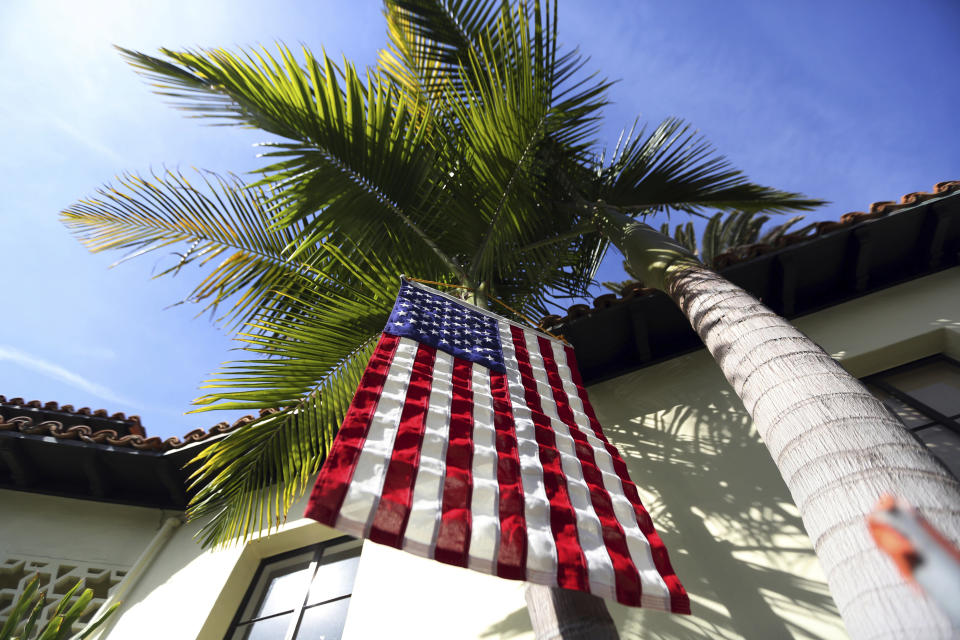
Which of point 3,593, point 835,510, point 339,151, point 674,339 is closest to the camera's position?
point 835,510

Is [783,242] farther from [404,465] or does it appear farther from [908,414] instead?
[404,465]

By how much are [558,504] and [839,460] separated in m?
0.97

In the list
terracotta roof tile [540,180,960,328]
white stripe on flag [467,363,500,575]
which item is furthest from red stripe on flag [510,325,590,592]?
terracotta roof tile [540,180,960,328]

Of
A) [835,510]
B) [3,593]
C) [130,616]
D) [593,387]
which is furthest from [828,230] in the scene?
[3,593]

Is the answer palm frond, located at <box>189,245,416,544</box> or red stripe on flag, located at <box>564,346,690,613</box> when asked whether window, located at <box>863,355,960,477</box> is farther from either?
palm frond, located at <box>189,245,416,544</box>

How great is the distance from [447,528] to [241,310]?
10.7 ft

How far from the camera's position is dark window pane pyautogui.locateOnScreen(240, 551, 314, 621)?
450cm

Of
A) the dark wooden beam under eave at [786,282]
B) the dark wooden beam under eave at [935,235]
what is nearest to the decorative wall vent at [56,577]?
the dark wooden beam under eave at [786,282]

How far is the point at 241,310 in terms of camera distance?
432 cm

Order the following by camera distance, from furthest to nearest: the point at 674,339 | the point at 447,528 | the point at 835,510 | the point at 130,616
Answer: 1. the point at 674,339
2. the point at 130,616
3. the point at 447,528
4. the point at 835,510

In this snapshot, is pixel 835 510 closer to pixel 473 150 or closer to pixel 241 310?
pixel 473 150

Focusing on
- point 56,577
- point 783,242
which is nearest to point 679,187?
point 783,242

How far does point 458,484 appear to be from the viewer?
1989 millimetres

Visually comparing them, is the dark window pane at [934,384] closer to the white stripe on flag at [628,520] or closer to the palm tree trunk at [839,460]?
the palm tree trunk at [839,460]
